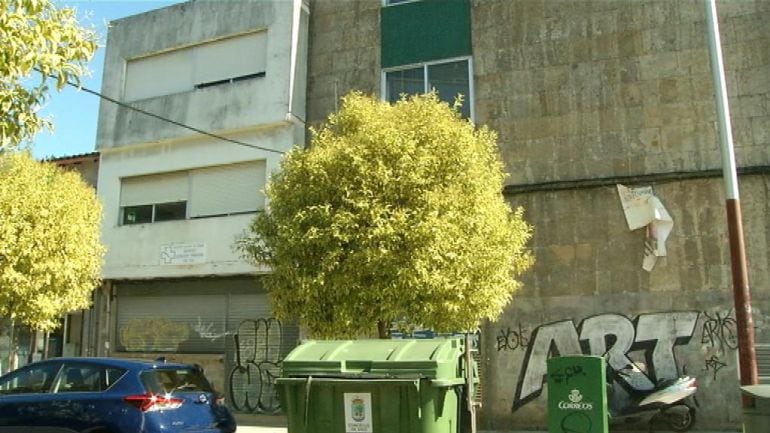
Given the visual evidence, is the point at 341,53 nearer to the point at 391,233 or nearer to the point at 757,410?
the point at 391,233

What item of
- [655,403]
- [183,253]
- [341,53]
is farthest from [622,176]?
[183,253]

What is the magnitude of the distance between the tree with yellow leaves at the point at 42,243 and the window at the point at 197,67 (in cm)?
370

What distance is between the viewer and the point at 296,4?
16.2 metres

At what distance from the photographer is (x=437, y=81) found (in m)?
15.3

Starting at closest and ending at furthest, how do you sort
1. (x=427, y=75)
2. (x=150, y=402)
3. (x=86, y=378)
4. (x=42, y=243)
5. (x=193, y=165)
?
(x=150, y=402)
(x=86, y=378)
(x=42, y=243)
(x=427, y=75)
(x=193, y=165)

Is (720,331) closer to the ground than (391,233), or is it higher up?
closer to the ground

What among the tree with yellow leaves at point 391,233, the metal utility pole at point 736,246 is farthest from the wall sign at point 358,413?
the metal utility pole at point 736,246

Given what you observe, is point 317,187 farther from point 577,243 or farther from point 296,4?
point 296,4

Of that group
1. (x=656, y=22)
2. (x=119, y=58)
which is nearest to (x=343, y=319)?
(x=656, y=22)

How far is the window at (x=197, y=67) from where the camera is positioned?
1655 cm

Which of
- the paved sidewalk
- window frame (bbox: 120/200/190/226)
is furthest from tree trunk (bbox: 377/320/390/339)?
window frame (bbox: 120/200/190/226)

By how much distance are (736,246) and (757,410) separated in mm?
2685

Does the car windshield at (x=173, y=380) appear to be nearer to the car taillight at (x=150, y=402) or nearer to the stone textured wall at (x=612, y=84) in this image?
the car taillight at (x=150, y=402)

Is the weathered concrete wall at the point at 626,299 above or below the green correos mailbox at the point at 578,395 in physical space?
above
